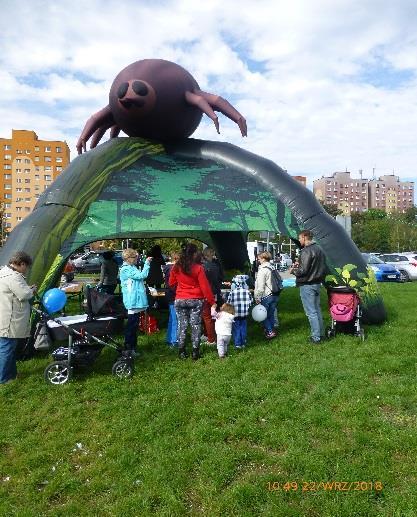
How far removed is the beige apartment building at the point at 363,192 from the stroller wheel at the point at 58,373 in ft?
458

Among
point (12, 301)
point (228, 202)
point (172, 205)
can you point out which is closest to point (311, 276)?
point (228, 202)

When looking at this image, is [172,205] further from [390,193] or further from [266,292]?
[390,193]

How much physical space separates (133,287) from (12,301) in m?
1.66

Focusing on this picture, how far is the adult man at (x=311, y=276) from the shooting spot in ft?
24.3

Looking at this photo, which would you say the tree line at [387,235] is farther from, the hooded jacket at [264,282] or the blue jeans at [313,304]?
the blue jeans at [313,304]

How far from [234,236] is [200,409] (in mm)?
11010

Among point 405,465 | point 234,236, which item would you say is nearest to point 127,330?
point 405,465

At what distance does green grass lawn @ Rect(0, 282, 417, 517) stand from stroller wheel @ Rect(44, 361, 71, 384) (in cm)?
15

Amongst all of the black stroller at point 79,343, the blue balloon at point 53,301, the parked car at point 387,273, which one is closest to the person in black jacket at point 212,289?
the black stroller at point 79,343

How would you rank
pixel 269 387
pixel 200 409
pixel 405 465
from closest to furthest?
pixel 405 465 → pixel 200 409 → pixel 269 387

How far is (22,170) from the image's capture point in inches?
3209

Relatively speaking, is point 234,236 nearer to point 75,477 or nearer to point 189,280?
point 189,280

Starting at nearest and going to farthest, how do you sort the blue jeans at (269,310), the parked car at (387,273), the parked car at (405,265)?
the blue jeans at (269,310), the parked car at (387,273), the parked car at (405,265)

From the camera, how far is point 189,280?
690 centimetres
